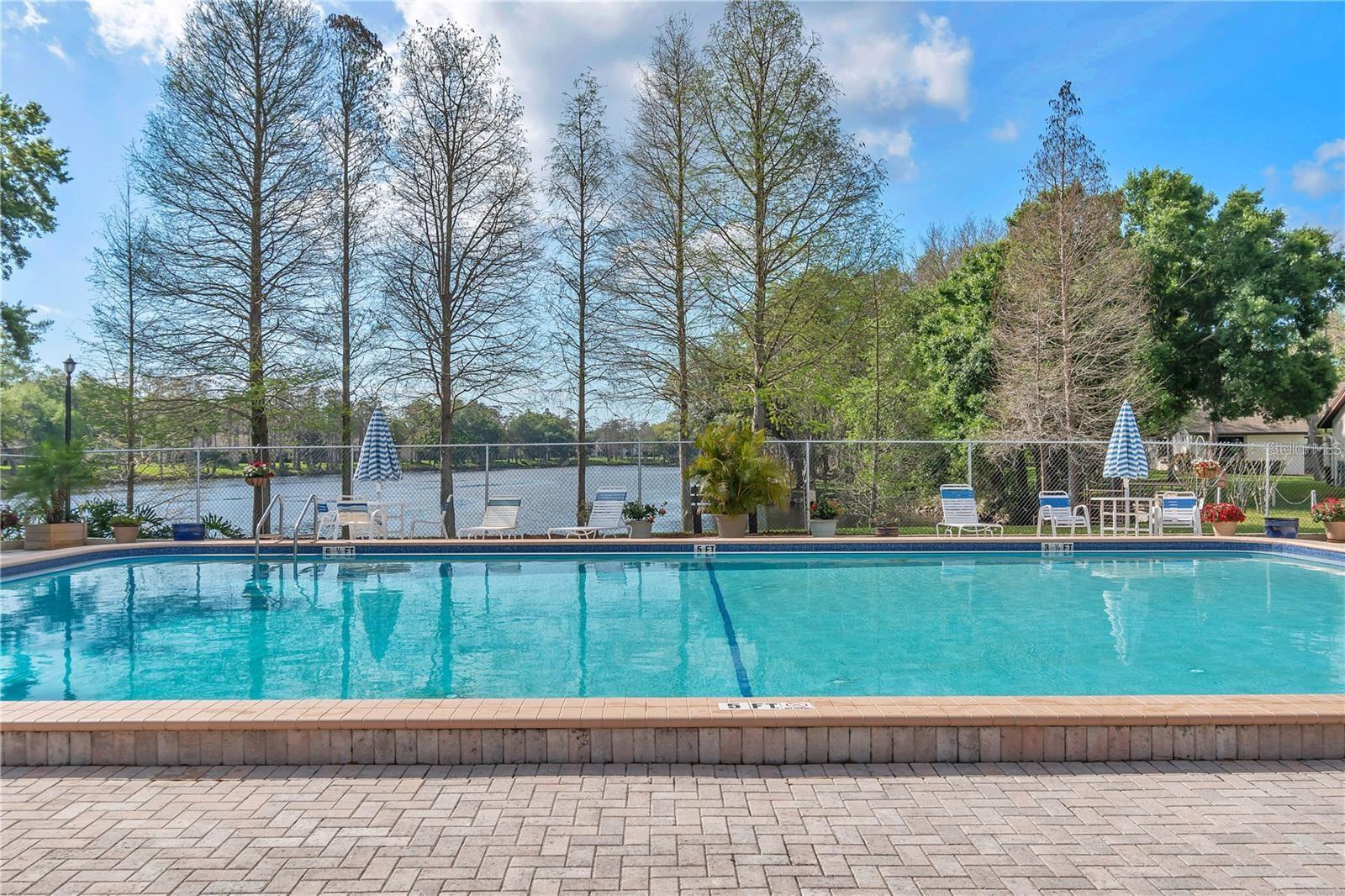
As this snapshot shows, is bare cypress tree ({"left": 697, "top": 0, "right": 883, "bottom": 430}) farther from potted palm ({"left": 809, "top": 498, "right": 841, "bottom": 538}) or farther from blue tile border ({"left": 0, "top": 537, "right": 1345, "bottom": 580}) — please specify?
blue tile border ({"left": 0, "top": 537, "right": 1345, "bottom": 580})

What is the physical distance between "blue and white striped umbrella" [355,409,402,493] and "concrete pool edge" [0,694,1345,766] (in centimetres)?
843

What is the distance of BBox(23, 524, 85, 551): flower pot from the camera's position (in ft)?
34.9

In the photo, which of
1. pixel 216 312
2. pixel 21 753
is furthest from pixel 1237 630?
pixel 216 312

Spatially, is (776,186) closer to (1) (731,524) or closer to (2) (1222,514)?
(1) (731,524)

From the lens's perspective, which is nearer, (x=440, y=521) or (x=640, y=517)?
(x=640, y=517)

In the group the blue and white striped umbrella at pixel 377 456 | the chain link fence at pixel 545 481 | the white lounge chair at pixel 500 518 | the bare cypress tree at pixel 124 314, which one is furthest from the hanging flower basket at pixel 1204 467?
the bare cypress tree at pixel 124 314

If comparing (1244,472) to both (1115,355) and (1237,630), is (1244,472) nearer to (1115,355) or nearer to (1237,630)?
(1115,355)

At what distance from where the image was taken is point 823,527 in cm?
1180

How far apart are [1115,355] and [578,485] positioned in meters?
10.9

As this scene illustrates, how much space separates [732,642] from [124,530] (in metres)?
9.83

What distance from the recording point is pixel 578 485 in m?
14.5

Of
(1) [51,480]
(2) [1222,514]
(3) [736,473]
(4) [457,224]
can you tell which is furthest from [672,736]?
(4) [457,224]

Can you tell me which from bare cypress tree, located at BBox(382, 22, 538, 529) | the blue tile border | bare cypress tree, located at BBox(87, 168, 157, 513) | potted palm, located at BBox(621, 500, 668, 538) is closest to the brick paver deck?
the blue tile border

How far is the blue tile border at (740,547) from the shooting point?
1095 cm
